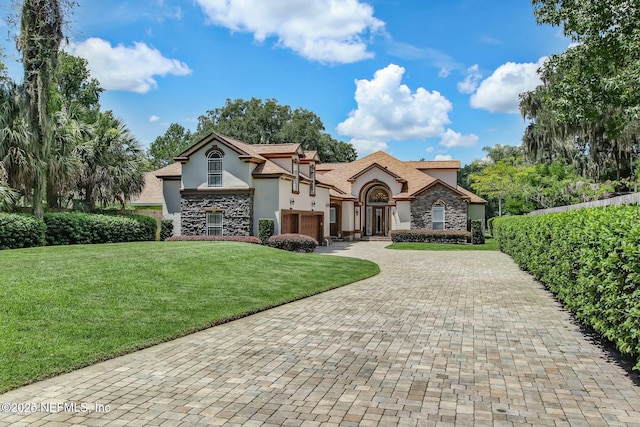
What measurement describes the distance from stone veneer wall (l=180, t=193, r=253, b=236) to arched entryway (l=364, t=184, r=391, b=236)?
51.6 ft

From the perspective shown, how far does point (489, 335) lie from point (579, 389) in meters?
2.46

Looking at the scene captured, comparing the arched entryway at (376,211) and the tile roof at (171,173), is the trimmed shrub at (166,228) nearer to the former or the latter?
the tile roof at (171,173)

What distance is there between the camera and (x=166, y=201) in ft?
88.9

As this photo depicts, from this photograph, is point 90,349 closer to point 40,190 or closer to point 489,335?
point 489,335

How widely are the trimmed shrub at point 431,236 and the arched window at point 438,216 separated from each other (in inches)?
31.7

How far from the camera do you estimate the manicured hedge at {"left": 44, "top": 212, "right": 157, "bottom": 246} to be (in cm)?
1983

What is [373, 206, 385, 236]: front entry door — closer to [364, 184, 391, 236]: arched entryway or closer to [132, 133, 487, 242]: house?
[364, 184, 391, 236]: arched entryway

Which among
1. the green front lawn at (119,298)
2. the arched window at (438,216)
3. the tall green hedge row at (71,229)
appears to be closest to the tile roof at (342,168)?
the arched window at (438,216)

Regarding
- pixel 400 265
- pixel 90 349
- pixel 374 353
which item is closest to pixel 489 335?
pixel 374 353

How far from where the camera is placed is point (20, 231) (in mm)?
17188

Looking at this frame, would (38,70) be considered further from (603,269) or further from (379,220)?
(379,220)

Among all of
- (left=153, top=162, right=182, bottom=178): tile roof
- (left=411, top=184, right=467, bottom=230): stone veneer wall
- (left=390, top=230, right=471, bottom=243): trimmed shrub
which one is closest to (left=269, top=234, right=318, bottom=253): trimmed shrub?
(left=153, top=162, right=182, bottom=178): tile roof

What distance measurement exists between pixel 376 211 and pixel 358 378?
34464 millimetres

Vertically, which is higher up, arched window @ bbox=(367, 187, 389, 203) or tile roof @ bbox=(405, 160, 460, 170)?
tile roof @ bbox=(405, 160, 460, 170)
